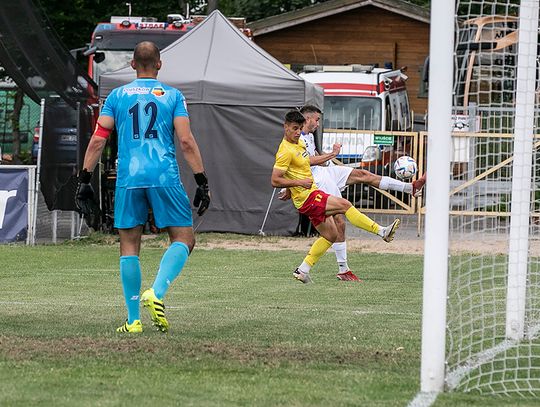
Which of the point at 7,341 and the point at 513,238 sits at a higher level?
the point at 513,238

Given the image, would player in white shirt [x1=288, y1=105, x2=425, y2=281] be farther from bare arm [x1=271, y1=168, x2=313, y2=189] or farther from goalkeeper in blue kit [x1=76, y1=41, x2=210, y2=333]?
goalkeeper in blue kit [x1=76, y1=41, x2=210, y2=333]

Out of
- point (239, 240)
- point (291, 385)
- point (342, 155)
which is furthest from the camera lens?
point (342, 155)

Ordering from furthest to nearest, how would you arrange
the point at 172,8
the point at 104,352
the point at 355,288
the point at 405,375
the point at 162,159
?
the point at 172,8, the point at 355,288, the point at 162,159, the point at 104,352, the point at 405,375

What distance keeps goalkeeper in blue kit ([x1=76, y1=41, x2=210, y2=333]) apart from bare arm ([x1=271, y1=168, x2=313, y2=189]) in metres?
4.49

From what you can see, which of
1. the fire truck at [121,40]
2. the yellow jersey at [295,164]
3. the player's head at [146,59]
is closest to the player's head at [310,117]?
the yellow jersey at [295,164]

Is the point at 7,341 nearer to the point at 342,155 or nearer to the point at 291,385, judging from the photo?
the point at 291,385

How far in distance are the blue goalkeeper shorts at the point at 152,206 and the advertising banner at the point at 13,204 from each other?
10.6m

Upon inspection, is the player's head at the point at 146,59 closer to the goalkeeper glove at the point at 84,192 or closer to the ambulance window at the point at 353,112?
the goalkeeper glove at the point at 84,192

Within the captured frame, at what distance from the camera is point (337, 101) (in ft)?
86.5

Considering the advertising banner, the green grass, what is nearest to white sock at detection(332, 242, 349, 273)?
the green grass

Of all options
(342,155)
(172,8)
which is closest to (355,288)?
(342,155)

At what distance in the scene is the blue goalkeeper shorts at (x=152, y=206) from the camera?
9.36 m

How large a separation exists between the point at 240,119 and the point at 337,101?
5244mm

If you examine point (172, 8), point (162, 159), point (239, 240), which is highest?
point (172, 8)
